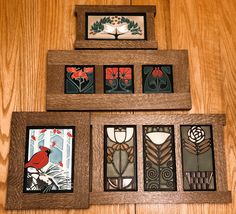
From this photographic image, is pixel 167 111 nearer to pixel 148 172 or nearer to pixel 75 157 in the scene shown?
pixel 148 172

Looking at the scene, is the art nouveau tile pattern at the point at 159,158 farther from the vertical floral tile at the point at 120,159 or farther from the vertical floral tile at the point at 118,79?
the vertical floral tile at the point at 118,79

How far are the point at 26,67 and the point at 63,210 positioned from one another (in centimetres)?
57

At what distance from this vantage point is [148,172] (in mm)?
1280

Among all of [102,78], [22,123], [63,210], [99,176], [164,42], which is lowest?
[63,210]

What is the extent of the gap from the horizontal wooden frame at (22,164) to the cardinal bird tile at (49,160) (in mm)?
18

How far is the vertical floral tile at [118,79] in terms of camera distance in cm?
136

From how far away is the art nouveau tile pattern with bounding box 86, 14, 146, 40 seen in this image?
4.66 ft

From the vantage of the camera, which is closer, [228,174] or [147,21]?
[228,174]

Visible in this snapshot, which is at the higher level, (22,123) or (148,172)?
(22,123)

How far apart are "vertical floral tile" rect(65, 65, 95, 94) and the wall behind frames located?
97 mm

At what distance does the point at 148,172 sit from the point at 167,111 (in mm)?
249

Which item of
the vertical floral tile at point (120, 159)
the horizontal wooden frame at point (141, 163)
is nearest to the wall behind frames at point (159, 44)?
the horizontal wooden frame at point (141, 163)

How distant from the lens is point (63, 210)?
1.25m

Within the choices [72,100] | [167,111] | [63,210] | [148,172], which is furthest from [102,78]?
[63,210]
